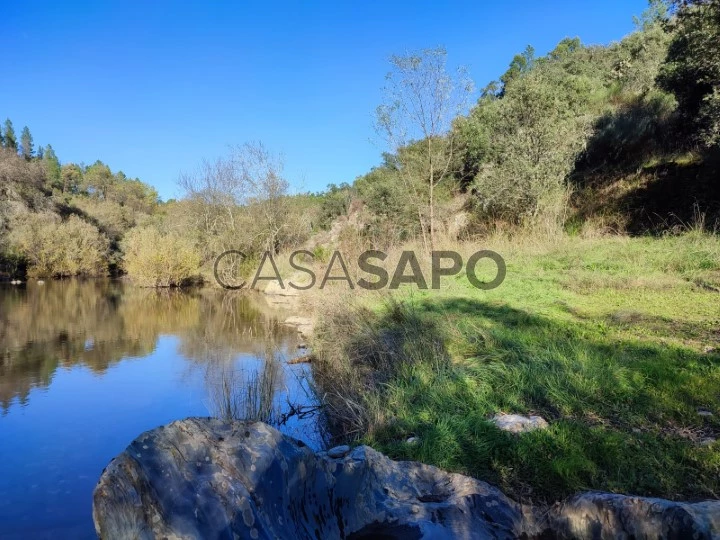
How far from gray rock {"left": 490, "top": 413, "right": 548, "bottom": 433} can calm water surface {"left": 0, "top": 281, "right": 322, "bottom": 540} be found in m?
2.26

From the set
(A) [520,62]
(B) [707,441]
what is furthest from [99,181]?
(B) [707,441]

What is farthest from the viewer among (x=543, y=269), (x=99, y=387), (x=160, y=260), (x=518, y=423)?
(x=160, y=260)

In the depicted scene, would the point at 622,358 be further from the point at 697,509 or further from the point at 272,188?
the point at 272,188

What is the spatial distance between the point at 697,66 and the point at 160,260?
22197mm

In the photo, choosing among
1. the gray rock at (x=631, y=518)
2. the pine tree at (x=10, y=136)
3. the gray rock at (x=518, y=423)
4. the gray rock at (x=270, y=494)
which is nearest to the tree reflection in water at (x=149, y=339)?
the gray rock at (x=270, y=494)

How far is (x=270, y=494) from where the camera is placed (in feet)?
7.55

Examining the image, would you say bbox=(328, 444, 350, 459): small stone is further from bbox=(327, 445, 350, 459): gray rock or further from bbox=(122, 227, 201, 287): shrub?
bbox=(122, 227, 201, 287): shrub

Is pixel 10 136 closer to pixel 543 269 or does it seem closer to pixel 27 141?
pixel 27 141

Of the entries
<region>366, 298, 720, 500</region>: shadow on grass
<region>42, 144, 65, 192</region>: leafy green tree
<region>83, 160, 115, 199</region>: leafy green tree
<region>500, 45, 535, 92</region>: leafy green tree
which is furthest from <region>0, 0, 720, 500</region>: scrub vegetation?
<region>83, 160, 115, 199</region>: leafy green tree

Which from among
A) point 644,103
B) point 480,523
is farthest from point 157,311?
point 644,103

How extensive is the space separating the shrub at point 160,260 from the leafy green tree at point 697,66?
2123cm

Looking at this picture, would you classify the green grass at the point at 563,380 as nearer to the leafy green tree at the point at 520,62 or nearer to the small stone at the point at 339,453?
the small stone at the point at 339,453

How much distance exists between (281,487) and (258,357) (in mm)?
6517

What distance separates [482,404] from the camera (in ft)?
13.1
